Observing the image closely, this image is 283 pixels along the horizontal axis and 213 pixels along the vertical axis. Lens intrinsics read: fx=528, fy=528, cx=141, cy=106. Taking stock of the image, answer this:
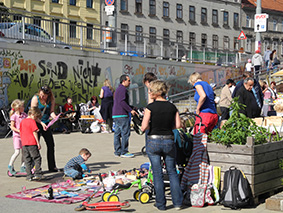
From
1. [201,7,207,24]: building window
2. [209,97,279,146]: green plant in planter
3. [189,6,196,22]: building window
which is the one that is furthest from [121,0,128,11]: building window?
[209,97,279,146]: green plant in planter

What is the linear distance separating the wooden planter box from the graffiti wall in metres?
11.8

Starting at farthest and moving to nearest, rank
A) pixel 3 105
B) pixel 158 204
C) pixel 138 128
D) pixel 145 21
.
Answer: pixel 145 21 → pixel 3 105 → pixel 138 128 → pixel 158 204

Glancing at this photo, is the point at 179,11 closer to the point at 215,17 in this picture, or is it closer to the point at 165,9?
the point at 165,9

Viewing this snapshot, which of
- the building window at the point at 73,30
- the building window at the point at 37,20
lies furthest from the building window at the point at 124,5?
the building window at the point at 37,20

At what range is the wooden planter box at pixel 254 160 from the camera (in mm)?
7168

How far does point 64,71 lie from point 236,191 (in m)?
14.3

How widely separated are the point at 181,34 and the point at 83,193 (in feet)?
155

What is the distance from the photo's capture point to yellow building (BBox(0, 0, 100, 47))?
65.4 ft

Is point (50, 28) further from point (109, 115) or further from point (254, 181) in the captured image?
point (254, 181)

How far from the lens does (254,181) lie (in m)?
7.19

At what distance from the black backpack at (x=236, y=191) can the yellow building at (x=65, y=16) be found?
Answer: 13348mm

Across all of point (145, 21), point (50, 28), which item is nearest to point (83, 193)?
point (50, 28)

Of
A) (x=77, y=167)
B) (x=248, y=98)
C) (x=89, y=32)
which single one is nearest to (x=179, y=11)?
(x=89, y=32)

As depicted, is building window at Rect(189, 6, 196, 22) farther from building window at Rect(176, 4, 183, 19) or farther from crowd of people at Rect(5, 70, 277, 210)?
crowd of people at Rect(5, 70, 277, 210)
